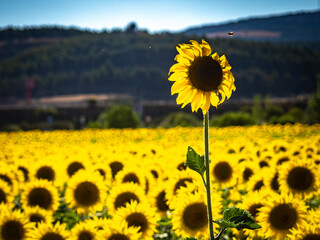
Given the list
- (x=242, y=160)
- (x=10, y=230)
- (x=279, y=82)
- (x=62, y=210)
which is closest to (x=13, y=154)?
(x=62, y=210)

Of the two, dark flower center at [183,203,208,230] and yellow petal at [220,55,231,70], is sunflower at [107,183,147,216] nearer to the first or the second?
dark flower center at [183,203,208,230]

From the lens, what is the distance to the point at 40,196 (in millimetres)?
4527

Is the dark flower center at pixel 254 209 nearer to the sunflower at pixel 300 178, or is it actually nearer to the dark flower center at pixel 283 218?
the dark flower center at pixel 283 218

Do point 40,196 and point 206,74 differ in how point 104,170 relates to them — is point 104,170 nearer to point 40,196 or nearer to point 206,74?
point 40,196

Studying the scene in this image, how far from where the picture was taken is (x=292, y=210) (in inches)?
136

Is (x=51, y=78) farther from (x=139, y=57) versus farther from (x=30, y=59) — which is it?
(x=139, y=57)

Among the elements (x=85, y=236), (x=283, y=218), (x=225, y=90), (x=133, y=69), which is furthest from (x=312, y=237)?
(x=133, y=69)

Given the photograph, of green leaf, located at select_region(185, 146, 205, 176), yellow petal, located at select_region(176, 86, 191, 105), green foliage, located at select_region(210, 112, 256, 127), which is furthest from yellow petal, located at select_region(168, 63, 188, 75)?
green foliage, located at select_region(210, 112, 256, 127)

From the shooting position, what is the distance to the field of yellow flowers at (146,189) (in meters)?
3.49

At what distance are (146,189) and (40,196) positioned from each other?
119cm

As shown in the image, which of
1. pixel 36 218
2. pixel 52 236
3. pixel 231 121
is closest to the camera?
pixel 52 236

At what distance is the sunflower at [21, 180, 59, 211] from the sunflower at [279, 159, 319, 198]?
2.48 metres

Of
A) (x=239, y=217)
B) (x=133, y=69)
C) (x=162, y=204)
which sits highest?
(x=239, y=217)

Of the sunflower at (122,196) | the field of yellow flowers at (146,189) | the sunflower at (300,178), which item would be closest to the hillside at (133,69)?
the field of yellow flowers at (146,189)
